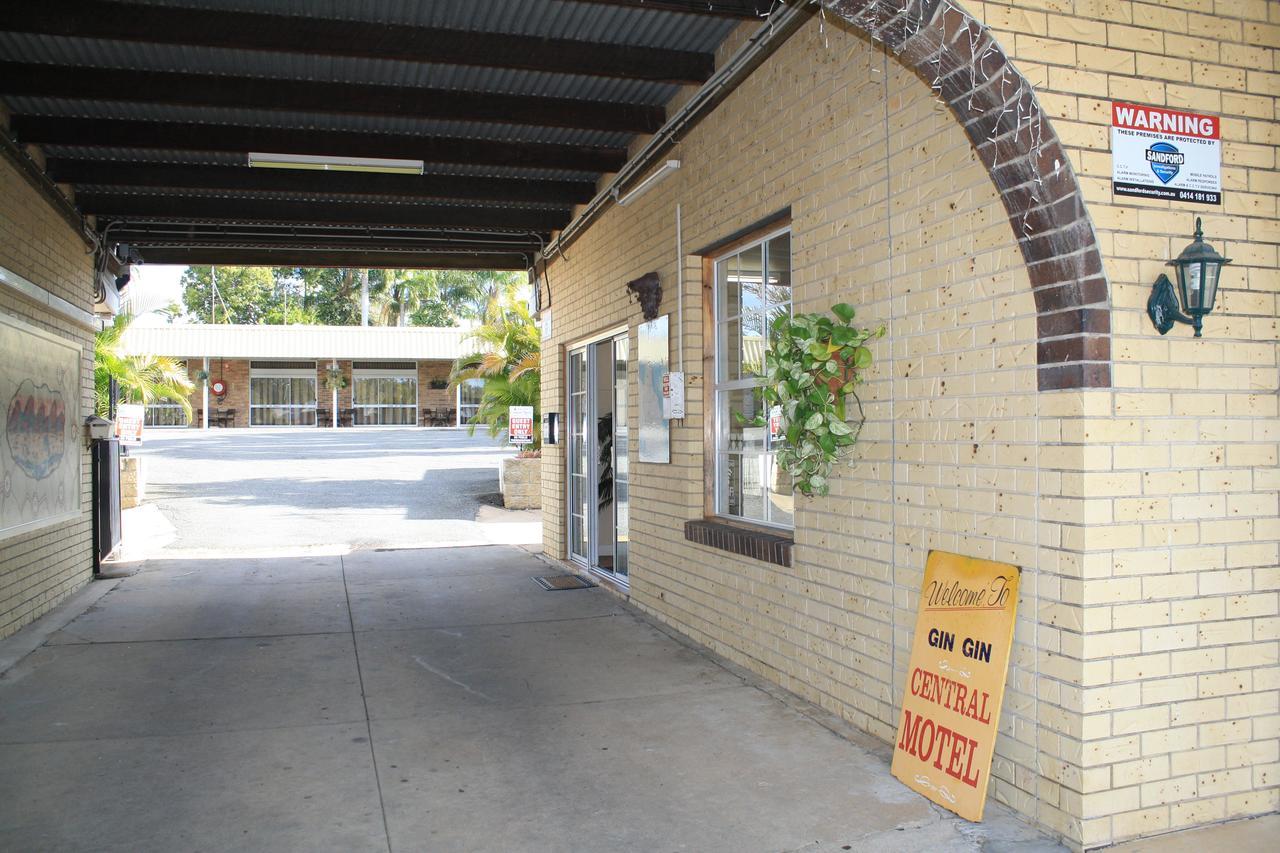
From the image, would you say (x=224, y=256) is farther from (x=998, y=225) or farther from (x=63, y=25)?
(x=998, y=225)

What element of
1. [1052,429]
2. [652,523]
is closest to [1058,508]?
[1052,429]

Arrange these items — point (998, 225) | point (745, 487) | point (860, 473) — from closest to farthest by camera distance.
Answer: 1. point (998, 225)
2. point (860, 473)
3. point (745, 487)

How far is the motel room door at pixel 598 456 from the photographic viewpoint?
8.87 meters

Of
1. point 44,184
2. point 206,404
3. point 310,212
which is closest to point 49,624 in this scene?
point 44,184

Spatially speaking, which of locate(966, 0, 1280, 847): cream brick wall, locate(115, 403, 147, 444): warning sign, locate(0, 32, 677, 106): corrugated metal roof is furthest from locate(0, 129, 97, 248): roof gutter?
locate(966, 0, 1280, 847): cream brick wall

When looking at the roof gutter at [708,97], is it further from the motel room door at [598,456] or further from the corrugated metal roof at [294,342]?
the corrugated metal roof at [294,342]

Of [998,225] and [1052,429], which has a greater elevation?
[998,225]

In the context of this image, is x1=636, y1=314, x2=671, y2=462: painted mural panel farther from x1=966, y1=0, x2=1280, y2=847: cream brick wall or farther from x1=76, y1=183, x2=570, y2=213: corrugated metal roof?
x1=966, y1=0, x2=1280, y2=847: cream brick wall

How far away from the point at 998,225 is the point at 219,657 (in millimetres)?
5505

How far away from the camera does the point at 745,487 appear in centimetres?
633

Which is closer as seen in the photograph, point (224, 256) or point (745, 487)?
point (745, 487)

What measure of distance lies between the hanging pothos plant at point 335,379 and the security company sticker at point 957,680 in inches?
1389

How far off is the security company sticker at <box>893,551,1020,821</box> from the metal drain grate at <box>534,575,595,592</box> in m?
5.01

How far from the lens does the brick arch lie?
3.41m
